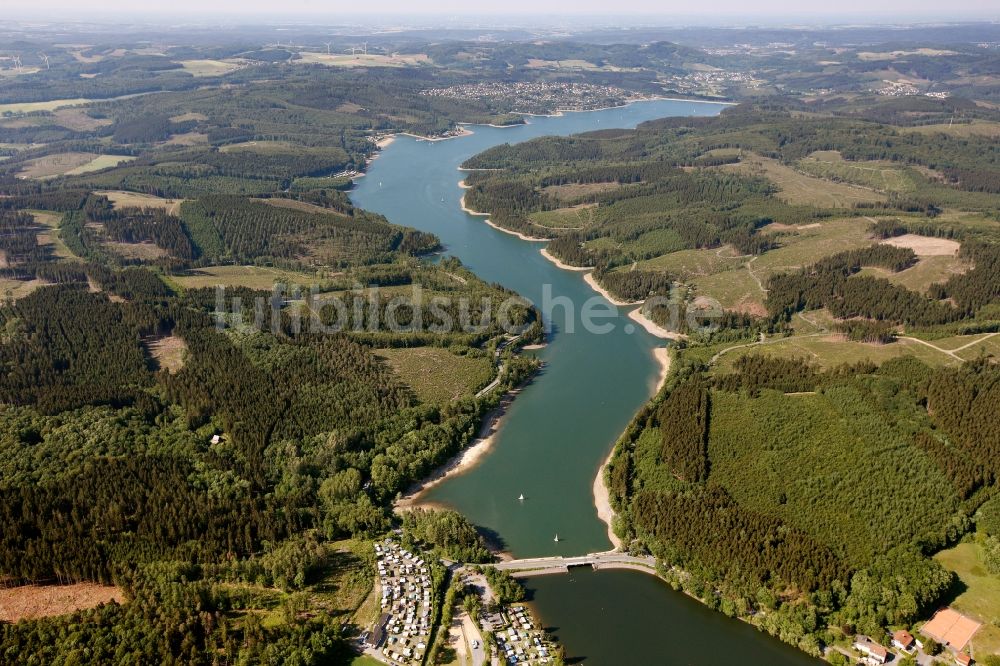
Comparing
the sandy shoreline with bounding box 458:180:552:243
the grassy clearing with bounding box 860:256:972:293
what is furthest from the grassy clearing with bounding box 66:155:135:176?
the grassy clearing with bounding box 860:256:972:293

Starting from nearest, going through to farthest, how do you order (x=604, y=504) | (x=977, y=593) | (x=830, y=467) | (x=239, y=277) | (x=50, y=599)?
(x=50, y=599), (x=977, y=593), (x=830, y=467), (x=604, y=504), (x=239, y=277)

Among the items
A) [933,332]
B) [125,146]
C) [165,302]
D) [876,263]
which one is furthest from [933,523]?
[125,146]

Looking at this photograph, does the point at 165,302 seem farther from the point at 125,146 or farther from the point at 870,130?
the point at 870,130

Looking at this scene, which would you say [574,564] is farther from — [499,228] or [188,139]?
[188,139]

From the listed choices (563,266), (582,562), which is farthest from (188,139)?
(582,562)

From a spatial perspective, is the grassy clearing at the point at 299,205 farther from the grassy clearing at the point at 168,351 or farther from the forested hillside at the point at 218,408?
the grassy clearing at the point at 168,351
